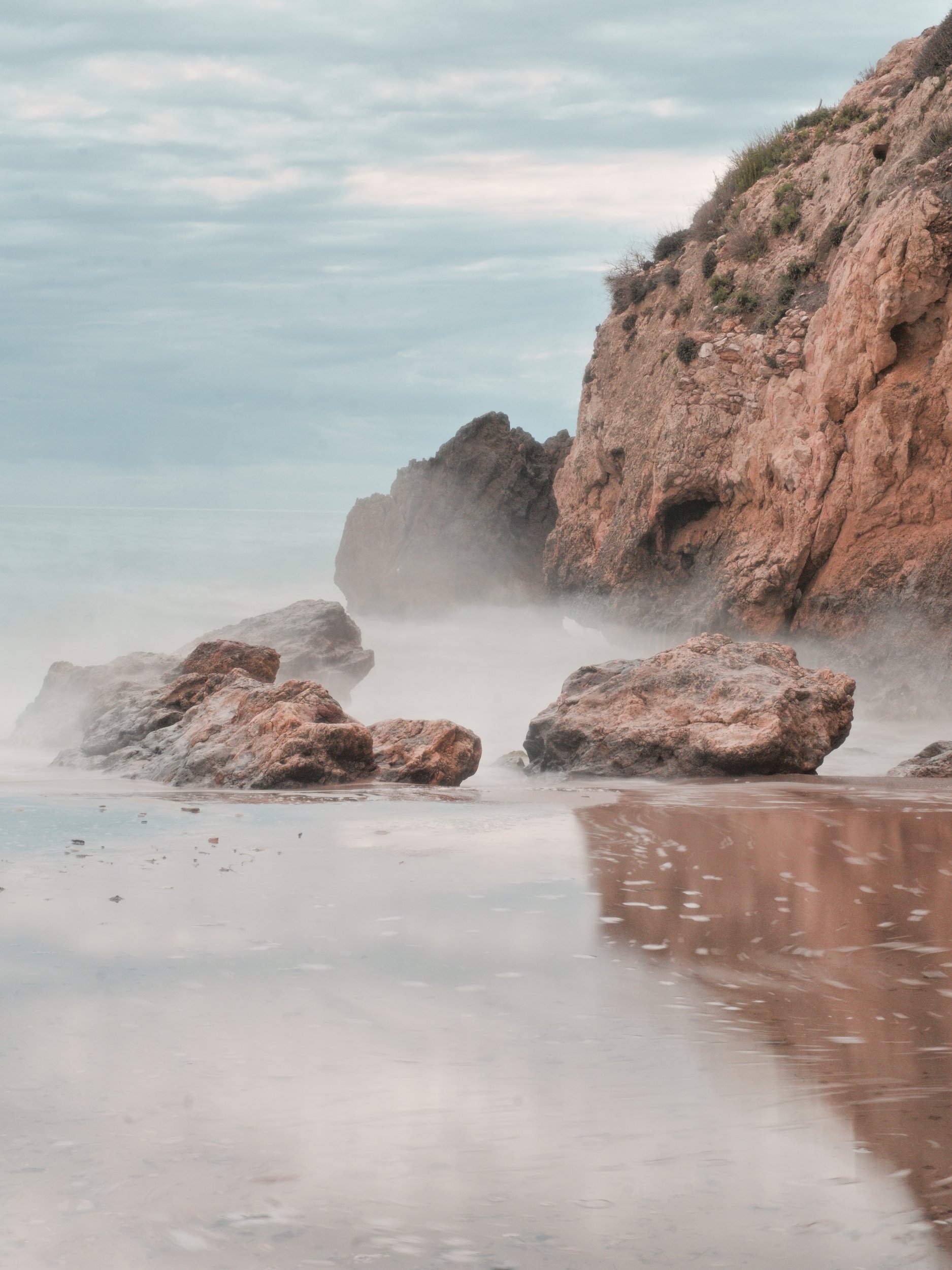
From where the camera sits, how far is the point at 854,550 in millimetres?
15328

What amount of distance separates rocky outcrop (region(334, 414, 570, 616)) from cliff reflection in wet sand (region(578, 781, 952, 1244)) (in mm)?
24209

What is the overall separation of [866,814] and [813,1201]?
15.1 feet

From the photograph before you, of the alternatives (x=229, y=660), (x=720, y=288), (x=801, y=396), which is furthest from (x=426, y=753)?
(x=720, y=288)

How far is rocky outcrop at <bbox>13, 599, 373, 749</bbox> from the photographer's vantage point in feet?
41.6

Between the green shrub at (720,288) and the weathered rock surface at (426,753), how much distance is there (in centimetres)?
1237

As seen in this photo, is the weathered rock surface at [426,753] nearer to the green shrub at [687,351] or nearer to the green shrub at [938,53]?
the green shrub at [687,351]

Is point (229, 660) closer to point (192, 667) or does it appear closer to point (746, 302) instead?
point (192, 667)

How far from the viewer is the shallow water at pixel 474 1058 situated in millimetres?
2051

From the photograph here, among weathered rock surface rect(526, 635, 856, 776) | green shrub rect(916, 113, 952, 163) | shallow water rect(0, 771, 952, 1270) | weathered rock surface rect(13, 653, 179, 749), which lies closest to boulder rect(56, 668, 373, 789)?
weathered rock surface rect(13, 653, 179, 749)

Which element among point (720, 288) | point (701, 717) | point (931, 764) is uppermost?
point (720, 288)

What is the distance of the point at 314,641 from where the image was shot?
15.7m

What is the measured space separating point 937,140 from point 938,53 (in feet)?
7.26

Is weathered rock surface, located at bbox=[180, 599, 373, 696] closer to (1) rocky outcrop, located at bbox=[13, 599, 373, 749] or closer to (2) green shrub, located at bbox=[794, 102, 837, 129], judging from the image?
(1) rocky outcrop, located at bbox=[13, 599, 373, 749]

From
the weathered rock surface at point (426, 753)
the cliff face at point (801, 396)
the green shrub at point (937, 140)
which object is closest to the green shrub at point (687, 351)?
the cliff face at point (801, 396)
